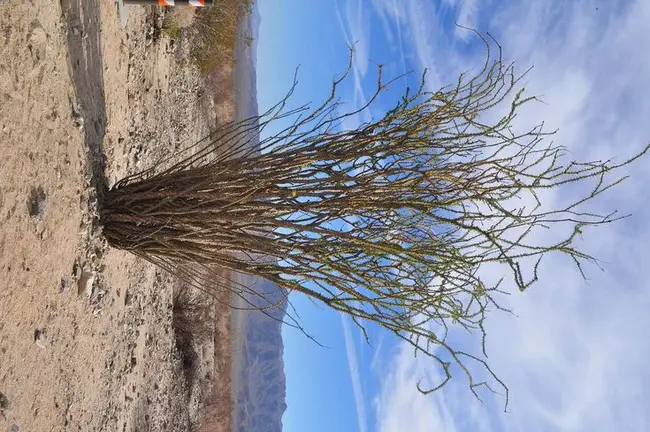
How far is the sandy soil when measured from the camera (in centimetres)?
251

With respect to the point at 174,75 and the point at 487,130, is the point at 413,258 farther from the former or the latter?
the point at 174,75

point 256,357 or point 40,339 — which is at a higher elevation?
point 256,357

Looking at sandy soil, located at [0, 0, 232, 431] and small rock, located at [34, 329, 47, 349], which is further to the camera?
small rock, located at [34, 329, 47, 349]

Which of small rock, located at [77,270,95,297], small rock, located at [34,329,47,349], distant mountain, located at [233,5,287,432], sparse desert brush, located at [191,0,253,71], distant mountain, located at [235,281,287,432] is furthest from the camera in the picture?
distant mountain, located at [235,281,287,432]

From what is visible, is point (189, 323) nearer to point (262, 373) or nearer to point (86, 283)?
point (86, 283)

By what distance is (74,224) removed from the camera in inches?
120

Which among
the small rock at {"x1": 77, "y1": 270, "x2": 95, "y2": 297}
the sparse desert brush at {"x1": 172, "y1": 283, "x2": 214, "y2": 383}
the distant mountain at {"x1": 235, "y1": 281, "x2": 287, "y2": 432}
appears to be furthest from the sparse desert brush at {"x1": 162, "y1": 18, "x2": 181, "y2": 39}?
the distant mountain at {"x1": 235, "y1": 281, "x2": 287, "y2": 432}

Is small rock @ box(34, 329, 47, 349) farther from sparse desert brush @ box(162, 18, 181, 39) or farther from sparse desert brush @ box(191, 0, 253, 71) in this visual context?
sparse desert brush @ box(191, 0, 253, 71)

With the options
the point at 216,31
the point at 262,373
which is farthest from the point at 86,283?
the point at 262,373

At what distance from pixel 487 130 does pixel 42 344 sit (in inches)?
92.7

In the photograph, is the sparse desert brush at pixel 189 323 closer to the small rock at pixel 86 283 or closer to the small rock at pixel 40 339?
the small rock at pixel 86 283

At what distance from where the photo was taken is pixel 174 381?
574 centimetres

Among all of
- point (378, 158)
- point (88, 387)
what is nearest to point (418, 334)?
point (378, 158)

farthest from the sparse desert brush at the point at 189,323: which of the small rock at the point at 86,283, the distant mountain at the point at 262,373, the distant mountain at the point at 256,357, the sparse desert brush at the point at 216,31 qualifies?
the distant mountain at the point at 262,373
